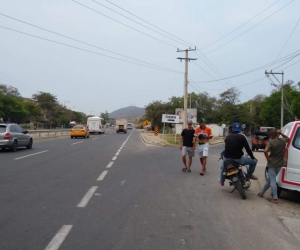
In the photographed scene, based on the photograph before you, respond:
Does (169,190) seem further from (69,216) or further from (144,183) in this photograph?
(69,216)

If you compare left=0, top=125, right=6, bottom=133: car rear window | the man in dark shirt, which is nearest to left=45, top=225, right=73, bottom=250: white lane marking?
the man in dark shirt

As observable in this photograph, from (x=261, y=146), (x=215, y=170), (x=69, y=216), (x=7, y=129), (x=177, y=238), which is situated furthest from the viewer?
(x=261, y=146)

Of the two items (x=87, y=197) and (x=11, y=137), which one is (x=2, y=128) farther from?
(x=87, y=197)

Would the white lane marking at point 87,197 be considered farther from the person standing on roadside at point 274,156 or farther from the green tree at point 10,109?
the green tree at point 10,109

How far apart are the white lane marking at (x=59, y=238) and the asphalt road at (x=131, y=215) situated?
0.01 metres

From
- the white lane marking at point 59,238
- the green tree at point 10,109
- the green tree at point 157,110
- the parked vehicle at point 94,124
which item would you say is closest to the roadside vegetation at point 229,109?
the green tree at point 157,110

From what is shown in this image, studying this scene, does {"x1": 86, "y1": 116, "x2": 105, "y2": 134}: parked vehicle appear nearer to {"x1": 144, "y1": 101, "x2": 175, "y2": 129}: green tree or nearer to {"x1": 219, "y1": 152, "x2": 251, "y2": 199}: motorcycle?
{"x1": 144, "y1": 101, "x2": 175, "y2": 129}: green tree

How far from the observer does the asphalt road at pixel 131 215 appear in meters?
5.12

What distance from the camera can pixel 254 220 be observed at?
6.53 meters

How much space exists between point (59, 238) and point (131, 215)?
1.69 meters

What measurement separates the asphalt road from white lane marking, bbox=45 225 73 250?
0.01 m

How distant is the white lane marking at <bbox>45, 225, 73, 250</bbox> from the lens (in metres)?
4.80

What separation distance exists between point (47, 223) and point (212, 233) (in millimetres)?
2700

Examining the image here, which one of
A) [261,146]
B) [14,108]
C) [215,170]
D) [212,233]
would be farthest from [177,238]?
[14,108]
